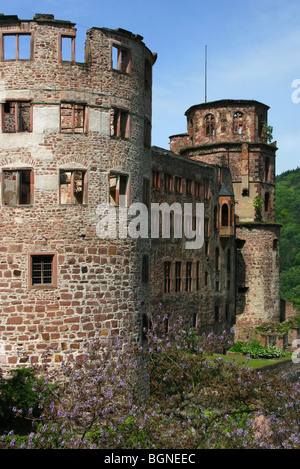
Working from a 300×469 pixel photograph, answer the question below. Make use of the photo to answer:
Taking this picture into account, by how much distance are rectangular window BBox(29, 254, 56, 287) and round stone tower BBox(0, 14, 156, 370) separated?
3 cm

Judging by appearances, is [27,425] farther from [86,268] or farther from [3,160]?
[3,160]

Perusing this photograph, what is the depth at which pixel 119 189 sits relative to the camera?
2305 cm

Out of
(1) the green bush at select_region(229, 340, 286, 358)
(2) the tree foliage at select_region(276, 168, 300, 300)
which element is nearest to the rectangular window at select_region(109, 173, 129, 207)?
(1) the green bush at select_region(229, 340, 286, 358)

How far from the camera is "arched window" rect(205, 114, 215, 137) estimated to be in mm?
52000

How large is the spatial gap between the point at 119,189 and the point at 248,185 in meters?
29.6

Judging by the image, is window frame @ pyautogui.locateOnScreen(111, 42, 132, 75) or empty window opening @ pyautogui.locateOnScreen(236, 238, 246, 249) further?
empty window opening @ pyautogui.locateOnScreen(236, 238, 246, 249)

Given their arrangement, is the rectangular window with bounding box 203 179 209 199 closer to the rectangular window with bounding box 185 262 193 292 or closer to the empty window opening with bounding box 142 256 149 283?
the rectangular window with bounding box 185 262 193 292

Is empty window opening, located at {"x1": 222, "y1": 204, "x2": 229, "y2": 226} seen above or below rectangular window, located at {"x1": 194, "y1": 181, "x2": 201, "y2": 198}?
below

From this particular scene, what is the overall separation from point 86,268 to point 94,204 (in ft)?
7.14

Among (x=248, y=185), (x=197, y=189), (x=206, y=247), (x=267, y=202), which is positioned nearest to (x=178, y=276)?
(x=206, y=247)

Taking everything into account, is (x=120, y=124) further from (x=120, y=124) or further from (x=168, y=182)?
(x=168, y=182)

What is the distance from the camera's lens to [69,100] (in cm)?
2191
